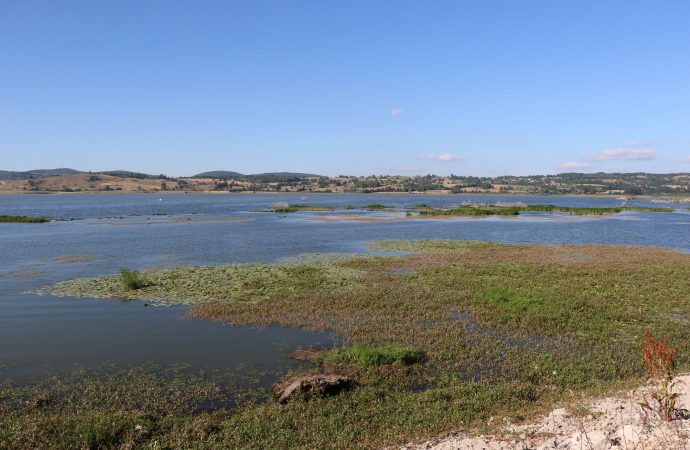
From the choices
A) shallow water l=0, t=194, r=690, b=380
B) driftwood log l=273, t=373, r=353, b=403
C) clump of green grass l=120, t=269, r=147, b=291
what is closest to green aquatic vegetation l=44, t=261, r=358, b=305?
clump of green grass l=120, t=269, r=147, b=291

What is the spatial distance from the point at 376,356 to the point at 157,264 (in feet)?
85.2

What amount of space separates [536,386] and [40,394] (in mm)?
13450

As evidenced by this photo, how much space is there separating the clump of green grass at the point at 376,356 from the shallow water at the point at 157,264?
171cm

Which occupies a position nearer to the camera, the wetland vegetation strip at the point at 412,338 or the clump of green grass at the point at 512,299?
the wetland vegetation strip at the point at 412,338

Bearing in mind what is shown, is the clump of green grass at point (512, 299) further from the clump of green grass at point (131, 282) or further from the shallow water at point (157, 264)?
the clump of green grass at point (131, 282)

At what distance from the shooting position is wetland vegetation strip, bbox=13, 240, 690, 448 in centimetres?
1080

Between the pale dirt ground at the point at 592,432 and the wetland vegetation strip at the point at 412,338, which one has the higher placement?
the pale dirt ground at the point at 592,432

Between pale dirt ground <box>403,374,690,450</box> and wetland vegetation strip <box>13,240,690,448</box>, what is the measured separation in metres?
0.68

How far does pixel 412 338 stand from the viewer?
57.2 feet

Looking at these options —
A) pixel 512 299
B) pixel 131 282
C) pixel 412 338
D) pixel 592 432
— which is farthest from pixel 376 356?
pixel 131 282

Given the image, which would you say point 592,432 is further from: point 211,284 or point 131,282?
point 131,282

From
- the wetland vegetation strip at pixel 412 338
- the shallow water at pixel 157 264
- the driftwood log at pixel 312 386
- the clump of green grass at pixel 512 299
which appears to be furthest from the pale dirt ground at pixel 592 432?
the clump of green grass at pixel 512 299

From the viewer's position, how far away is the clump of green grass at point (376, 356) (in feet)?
48.6

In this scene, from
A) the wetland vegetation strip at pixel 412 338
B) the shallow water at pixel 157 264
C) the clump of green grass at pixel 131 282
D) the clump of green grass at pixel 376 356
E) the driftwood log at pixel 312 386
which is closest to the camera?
the wetland vegetation strip at pixel 412 338
